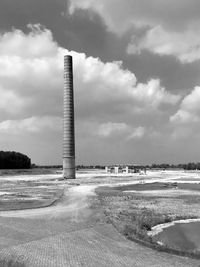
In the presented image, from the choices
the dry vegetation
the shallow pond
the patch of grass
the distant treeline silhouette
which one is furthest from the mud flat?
the distant treeline silhouette

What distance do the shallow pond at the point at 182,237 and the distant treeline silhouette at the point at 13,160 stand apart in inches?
6144

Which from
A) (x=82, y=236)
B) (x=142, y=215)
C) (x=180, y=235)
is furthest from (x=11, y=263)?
(x=142, y=215)

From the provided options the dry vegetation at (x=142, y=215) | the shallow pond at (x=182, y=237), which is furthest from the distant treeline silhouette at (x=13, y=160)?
the shallow pond at (x=182, y=237)

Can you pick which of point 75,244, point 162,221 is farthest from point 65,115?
point 75,244

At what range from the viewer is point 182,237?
67.1ft

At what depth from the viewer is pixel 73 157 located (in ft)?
278

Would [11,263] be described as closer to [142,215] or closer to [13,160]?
[142,215]

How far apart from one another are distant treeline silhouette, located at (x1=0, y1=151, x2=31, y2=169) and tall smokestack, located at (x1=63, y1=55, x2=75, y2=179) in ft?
310

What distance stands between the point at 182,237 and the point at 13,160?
544 ft

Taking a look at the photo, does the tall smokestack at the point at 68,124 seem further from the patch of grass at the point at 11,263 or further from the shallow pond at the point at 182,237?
the patch of grass at the point at 11,263

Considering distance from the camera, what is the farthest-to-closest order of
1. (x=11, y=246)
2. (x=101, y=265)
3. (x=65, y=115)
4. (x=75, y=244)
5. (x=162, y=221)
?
1. (x=65, y=115)
2. (x=162, y=221)
3. (x=75, y=244)
4. (x=11, y=246)
5. (x=101, y=265)

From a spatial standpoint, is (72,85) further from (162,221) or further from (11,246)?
(11,246)

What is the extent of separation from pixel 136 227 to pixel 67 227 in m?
3.46

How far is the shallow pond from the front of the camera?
735 inches
